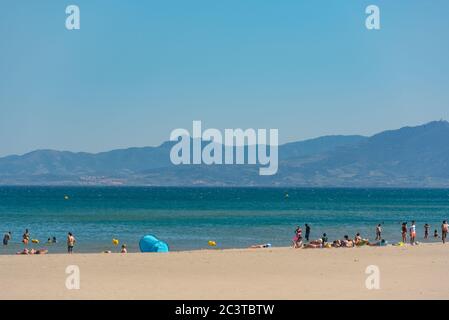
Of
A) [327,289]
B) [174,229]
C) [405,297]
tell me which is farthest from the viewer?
[174,229]

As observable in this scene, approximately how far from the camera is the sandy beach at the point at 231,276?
68.8 feet

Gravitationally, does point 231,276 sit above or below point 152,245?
above

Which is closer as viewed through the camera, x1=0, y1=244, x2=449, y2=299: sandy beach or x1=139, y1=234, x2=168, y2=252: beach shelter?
x1=0, y1=244, x2=449, y2=299: sandy beach

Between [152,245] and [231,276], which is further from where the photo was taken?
[152,245]

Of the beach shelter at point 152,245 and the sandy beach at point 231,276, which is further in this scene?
the beach shelter at point 152,245

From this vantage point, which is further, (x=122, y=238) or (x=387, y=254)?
(x=122, y=238)

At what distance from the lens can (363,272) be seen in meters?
25.9

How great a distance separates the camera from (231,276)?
995 inches

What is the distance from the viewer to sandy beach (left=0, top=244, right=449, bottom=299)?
68.8 ft
